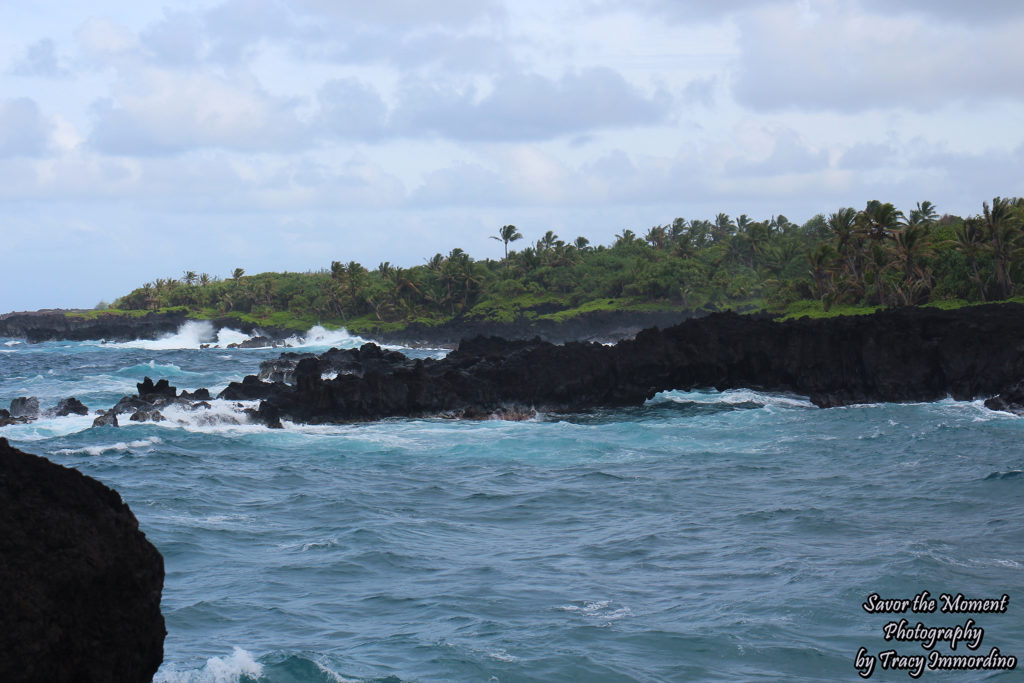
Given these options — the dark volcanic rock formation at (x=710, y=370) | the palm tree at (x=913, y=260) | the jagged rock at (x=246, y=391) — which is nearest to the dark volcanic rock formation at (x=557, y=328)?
the palm tree at (x=913, y=260)

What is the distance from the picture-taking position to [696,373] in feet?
129

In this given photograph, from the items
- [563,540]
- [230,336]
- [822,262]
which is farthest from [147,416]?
[230,336]

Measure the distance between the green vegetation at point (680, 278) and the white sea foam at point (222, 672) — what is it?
47349 mm

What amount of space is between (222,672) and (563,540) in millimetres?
7253

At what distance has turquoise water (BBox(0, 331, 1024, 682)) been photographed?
11.2 metres

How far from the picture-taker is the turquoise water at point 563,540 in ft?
36.8

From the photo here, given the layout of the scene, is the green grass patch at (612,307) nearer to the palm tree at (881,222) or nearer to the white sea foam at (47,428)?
the palm tree at (881,222)

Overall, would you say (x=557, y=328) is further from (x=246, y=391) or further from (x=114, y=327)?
(x=246, y=391)

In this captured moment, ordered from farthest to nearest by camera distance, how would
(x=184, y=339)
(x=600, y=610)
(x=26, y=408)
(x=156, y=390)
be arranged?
(x=184, y=339) → (x=156, y=390) → (x=26, y=408) → (x=600, y=610)

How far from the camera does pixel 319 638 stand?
1156cm

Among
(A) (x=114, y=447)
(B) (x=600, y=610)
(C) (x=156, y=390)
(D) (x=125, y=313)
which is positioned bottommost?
(B) (x=600, y=610)

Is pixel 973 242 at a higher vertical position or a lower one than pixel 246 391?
higher

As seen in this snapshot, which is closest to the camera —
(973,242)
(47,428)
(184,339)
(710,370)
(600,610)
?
(600,610)

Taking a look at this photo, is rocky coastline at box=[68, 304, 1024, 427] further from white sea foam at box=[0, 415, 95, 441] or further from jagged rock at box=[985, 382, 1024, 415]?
white sea foam at box=[0, 415, 95, 441]
